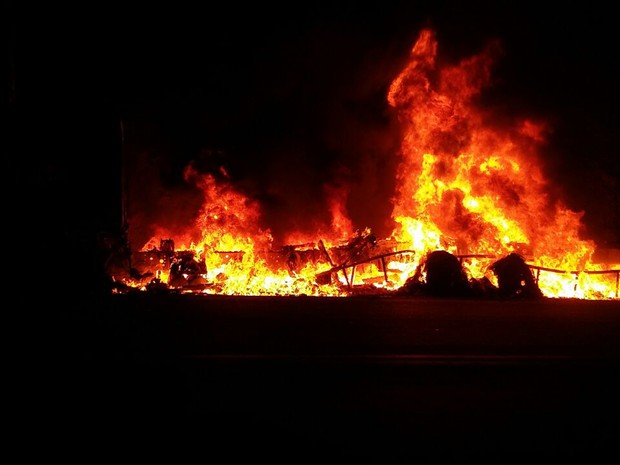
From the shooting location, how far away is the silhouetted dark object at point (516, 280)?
1356 centimetres

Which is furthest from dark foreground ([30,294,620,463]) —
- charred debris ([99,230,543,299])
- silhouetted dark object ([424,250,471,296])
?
charred debris ([99,230,543,299])

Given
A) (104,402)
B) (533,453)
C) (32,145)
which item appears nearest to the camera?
(533,453)

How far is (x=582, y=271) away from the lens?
1462 cm

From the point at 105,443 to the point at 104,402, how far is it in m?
0.88

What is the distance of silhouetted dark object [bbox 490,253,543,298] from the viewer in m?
13.6

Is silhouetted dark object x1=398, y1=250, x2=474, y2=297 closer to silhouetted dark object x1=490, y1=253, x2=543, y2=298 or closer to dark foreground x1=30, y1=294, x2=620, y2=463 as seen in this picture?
silhouetted dark object x1=490, y1=253, x2=543, y2=298

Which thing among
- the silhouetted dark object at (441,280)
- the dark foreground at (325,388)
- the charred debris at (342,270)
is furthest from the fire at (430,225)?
the dark foreground at (325,388)

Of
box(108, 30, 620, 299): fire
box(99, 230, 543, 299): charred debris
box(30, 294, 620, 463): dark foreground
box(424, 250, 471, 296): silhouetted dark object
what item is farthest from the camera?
box(108, 30, 620, 299): fire

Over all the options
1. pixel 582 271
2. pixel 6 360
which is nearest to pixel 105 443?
pixel 6 360

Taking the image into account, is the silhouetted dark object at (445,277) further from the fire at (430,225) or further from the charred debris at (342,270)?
the fire at (430,225)

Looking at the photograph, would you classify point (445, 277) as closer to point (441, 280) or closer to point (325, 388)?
point (441, 280)

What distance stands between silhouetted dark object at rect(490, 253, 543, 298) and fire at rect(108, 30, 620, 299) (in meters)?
0.57

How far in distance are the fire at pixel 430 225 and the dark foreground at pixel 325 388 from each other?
538 centimetres

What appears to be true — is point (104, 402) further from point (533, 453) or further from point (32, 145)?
point (32, 145)
